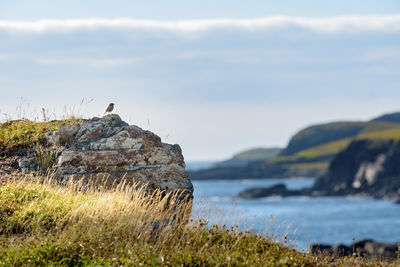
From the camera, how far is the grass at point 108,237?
10.8m

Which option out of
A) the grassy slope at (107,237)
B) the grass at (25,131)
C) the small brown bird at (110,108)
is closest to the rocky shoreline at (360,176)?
the grass at (25,131)

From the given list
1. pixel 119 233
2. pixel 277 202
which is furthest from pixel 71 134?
pixel 277 202

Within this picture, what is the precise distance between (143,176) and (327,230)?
79672 millimetres

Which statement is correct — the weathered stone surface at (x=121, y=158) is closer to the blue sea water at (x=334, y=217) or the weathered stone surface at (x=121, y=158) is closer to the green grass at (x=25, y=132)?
the green grass at (x=25, y=132)

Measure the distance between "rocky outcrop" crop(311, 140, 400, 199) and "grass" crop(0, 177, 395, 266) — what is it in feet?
445

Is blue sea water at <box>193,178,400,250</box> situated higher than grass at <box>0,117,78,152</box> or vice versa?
grass at <box>0,117,78,152</box>

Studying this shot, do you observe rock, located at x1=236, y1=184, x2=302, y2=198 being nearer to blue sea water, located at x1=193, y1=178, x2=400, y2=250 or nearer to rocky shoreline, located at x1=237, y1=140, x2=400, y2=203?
rocky shoreline, located at x1=237, y1=140, x2=400, y2=203

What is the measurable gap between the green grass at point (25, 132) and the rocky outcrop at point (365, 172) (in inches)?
5197

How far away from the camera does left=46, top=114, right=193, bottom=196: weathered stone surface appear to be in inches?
647

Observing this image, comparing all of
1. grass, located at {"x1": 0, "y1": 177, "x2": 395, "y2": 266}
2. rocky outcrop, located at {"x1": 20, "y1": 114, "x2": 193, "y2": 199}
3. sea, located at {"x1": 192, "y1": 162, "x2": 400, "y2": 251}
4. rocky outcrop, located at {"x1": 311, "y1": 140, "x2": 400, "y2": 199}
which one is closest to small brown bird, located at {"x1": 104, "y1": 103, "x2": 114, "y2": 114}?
rocky outcrop, located at {"x1": 20, "y1": 114, "x2": 193, "y2": 199}

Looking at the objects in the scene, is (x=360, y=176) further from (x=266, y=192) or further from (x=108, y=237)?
(x=108, y=237)

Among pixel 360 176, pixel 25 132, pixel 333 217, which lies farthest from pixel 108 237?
pixel 360 176

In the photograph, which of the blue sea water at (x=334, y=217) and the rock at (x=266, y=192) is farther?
the rock at (x=266, y=192)

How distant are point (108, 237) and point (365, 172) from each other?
144024 millimetres
